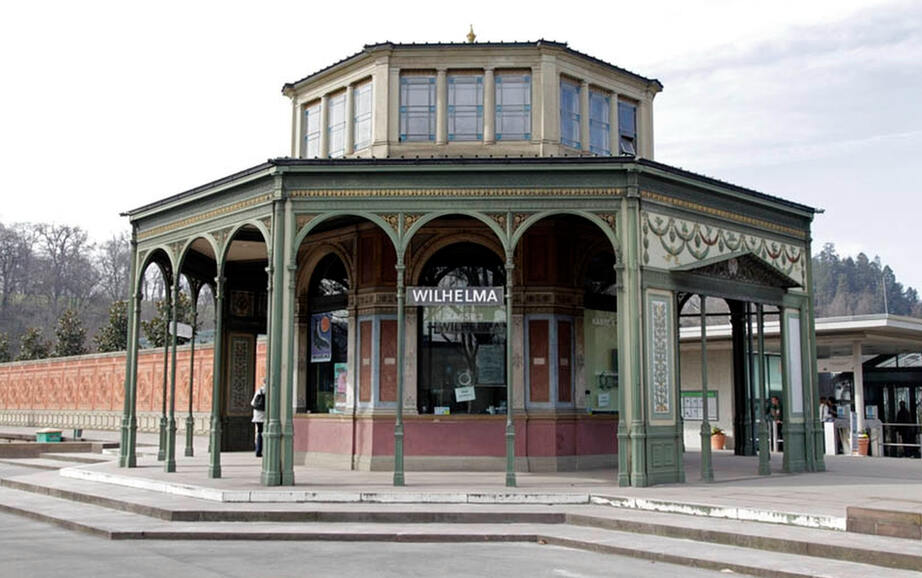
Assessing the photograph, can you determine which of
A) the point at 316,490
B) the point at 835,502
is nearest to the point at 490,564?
the point at 316,490

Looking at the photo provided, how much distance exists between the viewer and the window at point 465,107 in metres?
18.1

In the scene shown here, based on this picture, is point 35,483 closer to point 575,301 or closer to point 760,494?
point 575,301

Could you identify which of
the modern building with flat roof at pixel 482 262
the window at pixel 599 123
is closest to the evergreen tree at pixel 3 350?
the modern building with flat roof at pixel 482 262

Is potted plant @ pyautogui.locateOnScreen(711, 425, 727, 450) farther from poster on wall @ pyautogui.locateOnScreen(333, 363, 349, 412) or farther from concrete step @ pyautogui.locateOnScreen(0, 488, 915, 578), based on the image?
concrete step @ pyautogui.locateOnScreen(0, 488, 915, 578)

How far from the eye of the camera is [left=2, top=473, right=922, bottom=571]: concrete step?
10.2m

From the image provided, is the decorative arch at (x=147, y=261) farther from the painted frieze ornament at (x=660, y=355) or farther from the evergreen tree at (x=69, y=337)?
the evergreen tree at (x=69, y=337)

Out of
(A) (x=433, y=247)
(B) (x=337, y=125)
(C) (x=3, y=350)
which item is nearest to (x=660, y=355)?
(A) (x=433, y=247)

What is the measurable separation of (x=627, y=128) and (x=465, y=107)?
3762 millimetres

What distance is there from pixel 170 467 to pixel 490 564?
30.3 feet

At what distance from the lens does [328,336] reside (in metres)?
19.1

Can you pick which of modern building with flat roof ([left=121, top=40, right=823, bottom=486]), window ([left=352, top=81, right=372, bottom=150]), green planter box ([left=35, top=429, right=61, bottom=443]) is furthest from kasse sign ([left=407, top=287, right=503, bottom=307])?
green planter box ([left=35, top=429, right=61, bottom=443])

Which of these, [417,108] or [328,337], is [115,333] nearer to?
[328,337]

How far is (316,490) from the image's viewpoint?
1398cm

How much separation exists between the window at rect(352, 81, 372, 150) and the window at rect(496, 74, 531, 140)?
2.59 meters
